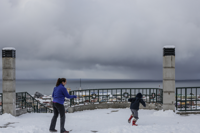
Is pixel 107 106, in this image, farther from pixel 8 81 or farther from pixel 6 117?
pixel 8 81

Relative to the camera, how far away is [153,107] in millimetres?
12172

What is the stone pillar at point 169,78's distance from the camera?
33.2 feet

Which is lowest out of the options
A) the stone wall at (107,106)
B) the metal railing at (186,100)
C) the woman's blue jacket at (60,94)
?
the stone wall at (107,106)

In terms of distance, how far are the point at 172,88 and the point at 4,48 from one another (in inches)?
360

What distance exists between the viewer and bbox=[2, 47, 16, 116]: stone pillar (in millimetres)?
9508

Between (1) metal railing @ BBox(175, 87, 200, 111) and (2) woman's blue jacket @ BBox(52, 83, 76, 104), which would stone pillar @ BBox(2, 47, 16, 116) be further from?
(1) metal railing @ BBox(175, 87, 200, 111)

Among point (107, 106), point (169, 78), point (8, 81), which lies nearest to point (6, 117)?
point (8, 81)

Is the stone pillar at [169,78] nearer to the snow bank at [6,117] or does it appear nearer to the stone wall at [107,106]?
the stone wall at [107,106]

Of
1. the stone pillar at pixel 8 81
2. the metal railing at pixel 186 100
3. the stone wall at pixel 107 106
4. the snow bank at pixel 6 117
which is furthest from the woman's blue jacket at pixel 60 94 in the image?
the metal railing at pixel 186 100

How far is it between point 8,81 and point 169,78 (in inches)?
334

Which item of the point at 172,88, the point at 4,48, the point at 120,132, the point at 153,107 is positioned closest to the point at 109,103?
the point at 153,107

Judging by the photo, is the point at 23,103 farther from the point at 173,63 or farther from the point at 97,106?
the point at 173,63

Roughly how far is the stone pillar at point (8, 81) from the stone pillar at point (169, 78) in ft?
26.4

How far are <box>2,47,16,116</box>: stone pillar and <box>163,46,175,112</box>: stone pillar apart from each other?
8.04 m
